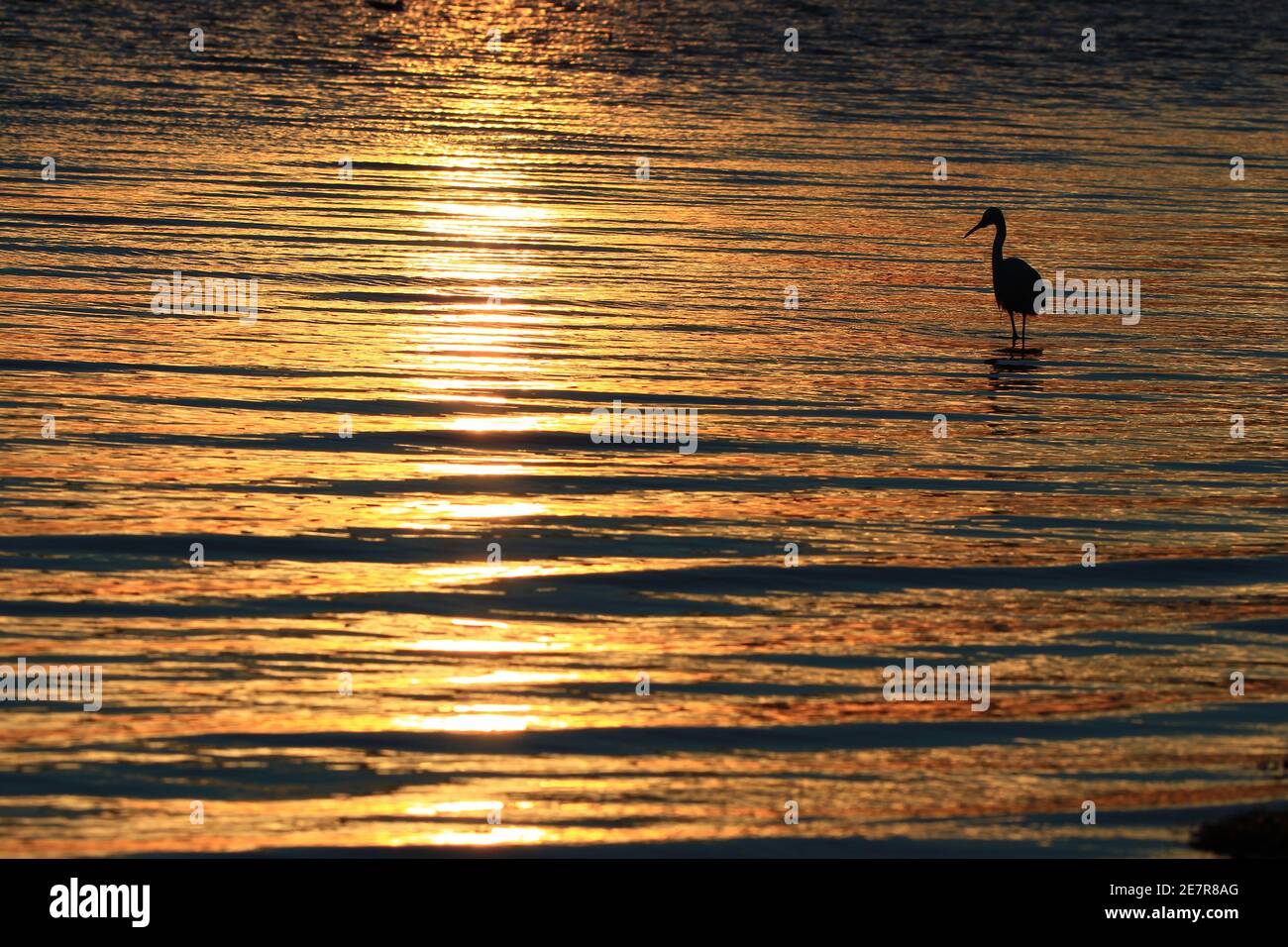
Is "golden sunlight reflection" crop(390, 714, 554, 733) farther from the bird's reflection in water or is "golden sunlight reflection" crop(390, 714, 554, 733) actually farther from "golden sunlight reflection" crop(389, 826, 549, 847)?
the bird's reflection in water

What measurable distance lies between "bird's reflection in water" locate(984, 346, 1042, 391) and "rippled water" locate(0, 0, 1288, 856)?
78mm

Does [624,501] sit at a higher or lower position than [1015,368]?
lower

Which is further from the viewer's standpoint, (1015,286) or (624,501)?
(1015,286)

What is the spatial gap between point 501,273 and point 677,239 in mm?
3048

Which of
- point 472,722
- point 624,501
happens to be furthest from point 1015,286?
point 472,722

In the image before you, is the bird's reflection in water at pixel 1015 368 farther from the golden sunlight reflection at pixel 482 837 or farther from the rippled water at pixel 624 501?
the golden sunlight reflection at pixel 482 837

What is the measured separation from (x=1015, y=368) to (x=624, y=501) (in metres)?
6.10

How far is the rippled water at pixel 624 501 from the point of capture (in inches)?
362

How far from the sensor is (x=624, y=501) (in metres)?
13.6

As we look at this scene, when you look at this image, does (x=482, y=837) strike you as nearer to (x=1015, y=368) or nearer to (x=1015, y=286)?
(x=1015, y=368)

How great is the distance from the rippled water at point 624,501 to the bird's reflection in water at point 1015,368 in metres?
0.08

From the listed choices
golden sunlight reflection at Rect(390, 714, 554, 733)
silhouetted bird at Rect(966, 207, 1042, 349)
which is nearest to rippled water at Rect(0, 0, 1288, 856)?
golden sunlight reflection at Rect(390, 714, 554, 733)

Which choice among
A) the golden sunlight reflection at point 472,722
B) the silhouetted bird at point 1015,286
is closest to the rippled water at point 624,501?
the golden sunlight reflection at point 472,722
